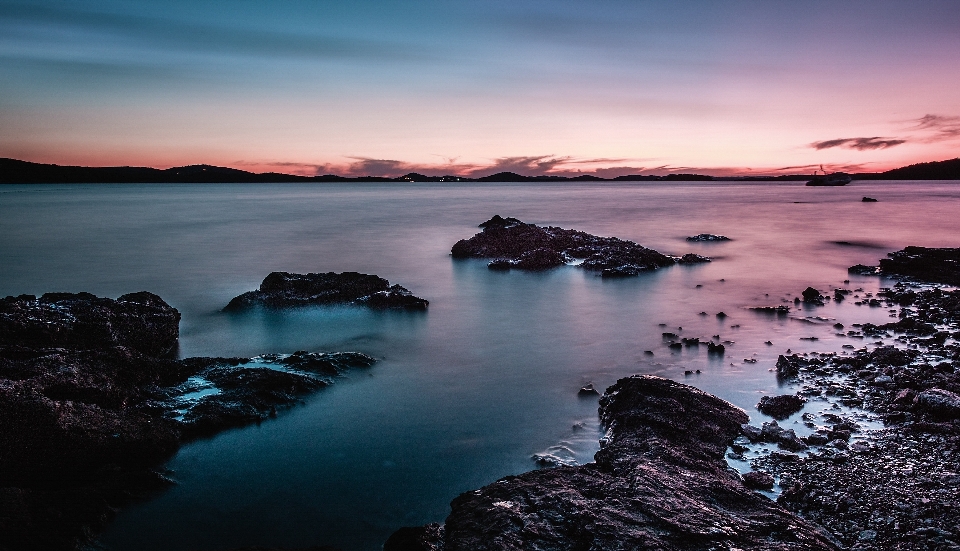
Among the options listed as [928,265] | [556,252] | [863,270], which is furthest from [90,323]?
[928,265]

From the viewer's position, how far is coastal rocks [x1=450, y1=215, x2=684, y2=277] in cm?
2162

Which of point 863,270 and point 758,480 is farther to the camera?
point 863,270

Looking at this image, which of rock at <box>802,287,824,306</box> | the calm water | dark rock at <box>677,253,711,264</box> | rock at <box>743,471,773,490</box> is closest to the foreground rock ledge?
rock at <box>743,471,773,490</box>

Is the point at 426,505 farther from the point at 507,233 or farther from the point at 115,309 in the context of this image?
the point at 507,233

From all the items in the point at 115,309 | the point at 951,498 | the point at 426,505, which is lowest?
A: the point at 426,505

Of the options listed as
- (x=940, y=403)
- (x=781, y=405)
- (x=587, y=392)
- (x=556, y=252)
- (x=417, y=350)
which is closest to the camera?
(x=940, y=403)

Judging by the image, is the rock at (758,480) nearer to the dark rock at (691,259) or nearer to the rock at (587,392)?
the rock at (587,392)

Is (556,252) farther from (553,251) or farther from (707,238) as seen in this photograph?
(707,238)

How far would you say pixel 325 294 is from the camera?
1586cm

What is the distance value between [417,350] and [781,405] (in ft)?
23.0

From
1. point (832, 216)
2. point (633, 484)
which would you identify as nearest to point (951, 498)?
point (633, 484)

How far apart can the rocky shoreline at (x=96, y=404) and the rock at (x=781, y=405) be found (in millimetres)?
6966

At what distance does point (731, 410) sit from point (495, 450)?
3520 mm

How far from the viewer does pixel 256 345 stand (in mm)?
12336
